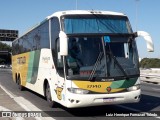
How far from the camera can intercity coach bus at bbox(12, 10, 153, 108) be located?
10.6 m

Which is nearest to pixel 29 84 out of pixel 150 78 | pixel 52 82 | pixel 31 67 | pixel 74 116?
pixel 31 67

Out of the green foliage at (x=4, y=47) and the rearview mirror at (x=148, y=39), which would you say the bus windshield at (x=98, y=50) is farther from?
the green foliage at (x=4, y=47)

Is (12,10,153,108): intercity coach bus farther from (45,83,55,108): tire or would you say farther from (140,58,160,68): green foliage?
(140,58,160,68): green foliage

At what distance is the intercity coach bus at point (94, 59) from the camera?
1057 centimetres

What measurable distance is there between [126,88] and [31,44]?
7.57 meters

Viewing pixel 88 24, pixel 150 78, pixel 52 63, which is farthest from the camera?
pixel 150 78

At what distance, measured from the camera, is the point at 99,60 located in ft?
35.3

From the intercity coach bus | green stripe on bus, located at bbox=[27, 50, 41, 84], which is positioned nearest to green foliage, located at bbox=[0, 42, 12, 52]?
green stripe on bus, located at bbox=[27, 50, 41, 84]

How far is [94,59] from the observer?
10781 mm

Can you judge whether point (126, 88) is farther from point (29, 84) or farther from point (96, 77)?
point (29, 84)

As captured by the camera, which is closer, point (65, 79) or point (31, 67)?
point (65, 79)

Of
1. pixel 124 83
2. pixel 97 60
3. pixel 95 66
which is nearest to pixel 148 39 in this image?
pixel 124 83

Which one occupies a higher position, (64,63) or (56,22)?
(56,22)

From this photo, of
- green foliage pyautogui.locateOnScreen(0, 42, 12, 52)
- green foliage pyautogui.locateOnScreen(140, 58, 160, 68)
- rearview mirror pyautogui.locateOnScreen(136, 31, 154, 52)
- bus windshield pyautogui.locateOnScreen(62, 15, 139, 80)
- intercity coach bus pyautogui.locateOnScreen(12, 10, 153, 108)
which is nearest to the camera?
intercity coach bus pyautogui.locateOnScreen(12, 10, 153, 108)
